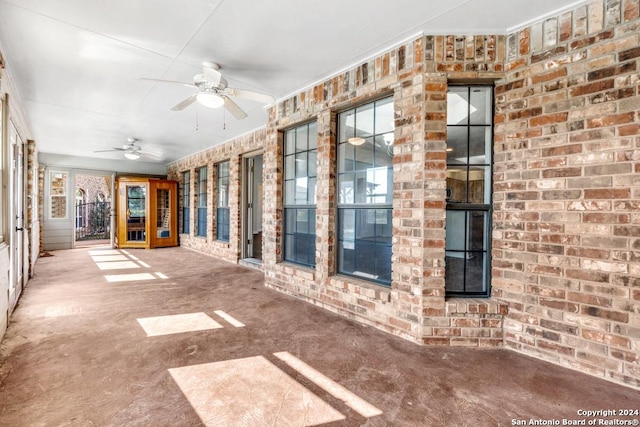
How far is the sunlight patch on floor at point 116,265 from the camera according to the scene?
586 centimetres

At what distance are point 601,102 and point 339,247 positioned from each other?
8.80 feet

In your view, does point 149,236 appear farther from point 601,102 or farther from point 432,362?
point 601,102

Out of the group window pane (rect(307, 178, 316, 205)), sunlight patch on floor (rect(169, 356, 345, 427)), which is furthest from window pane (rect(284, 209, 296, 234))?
sunlight patch on floor (rect(169, 356, 345, 427))

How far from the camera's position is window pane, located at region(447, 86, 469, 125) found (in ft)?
9.25

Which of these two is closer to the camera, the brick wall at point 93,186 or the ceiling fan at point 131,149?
the ceiling fan at point 131,149

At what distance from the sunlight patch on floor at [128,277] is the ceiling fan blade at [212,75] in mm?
3640

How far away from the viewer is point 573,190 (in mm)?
2250

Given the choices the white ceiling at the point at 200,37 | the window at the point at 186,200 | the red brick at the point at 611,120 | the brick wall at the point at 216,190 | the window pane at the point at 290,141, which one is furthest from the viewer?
the window at the point at 186,200

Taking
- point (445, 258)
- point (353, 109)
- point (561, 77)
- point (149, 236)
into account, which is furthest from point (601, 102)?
point (149, 236)

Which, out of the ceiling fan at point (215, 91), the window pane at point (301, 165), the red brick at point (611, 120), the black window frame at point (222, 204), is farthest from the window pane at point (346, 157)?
the black window frame at point (222, 204)

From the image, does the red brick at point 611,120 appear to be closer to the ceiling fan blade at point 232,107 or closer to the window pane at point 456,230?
the window pane at point 456,230

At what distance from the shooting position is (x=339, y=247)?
361 centimetres

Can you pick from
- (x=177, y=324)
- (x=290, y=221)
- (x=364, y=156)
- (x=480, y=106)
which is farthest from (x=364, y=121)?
(x=177, y=324)

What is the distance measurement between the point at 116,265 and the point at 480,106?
711cm
